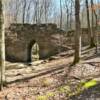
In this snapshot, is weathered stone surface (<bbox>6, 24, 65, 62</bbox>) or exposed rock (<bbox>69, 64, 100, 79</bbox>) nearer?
exposed rock (<bbox>69, 64, 100, 79</bbox>)

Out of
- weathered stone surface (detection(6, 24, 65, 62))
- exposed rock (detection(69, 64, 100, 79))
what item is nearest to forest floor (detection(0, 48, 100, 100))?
exposed rock (detection(69, 64, 100, 79))

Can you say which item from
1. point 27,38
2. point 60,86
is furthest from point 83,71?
point 27,38

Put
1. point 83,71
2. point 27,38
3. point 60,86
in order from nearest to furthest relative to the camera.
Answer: point 60,86 → point 83,71 → point 27,38

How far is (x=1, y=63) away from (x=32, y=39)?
18792mm

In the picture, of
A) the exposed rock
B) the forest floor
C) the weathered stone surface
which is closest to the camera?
the forest floor

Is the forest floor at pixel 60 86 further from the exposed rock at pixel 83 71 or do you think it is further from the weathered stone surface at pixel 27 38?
the weathered stone surface at pixel 27 38

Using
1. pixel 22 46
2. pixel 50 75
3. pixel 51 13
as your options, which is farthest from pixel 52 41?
pixel 51 13

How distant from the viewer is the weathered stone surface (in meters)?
28.5

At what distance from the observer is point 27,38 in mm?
29250

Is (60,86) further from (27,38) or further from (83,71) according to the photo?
(27,38)

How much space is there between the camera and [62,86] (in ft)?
33.0

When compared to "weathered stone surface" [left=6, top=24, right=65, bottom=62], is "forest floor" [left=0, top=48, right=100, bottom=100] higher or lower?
lower

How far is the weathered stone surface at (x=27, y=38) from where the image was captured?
93.7ft

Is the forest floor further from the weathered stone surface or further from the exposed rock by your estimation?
the weathered stone surface
